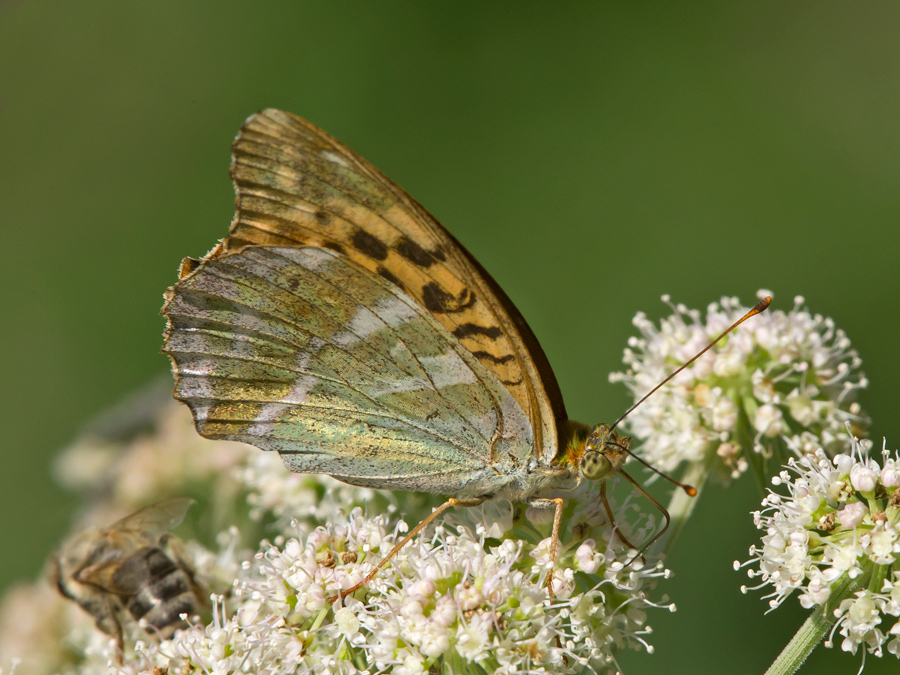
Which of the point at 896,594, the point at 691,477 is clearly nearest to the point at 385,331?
the point at 691,477

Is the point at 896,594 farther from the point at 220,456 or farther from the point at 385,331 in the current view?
the point at 220,456

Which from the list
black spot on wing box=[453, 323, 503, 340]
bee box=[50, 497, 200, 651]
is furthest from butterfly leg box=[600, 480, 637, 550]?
bee box=[50, 497, 200, 651]

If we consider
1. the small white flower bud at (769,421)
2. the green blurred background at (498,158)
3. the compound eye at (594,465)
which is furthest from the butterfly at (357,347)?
the green blurred background at (498,158)

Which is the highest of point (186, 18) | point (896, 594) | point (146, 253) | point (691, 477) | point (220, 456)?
point (186, 18)

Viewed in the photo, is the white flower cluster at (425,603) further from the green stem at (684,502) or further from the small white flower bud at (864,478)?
the small white flower bud at (864,478)

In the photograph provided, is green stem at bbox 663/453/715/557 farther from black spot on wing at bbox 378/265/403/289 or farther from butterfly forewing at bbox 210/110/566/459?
black spot on wing at bbox 378/265/403/289
